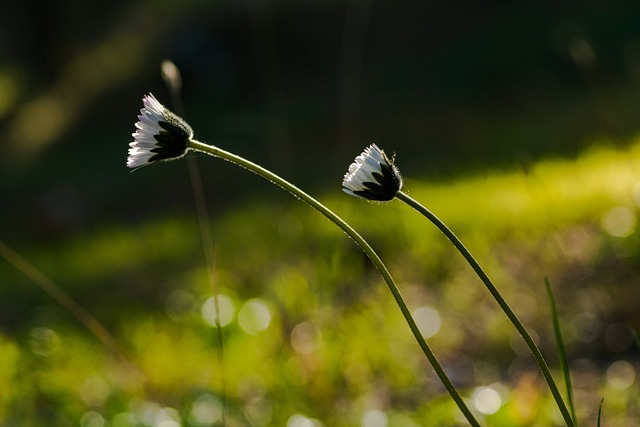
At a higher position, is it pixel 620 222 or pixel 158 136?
pixel 620 222

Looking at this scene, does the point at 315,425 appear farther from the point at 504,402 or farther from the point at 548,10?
the point at 548,10

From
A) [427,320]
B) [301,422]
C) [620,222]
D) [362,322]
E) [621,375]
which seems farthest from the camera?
[620,222]

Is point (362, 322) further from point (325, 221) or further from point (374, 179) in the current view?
point (374, 179)

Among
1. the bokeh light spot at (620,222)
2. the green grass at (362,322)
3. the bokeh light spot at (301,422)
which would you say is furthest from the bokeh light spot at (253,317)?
the bokeh light spot at (620,222)

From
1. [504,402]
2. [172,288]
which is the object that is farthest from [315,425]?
[172,288]

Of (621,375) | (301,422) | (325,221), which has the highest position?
(325,221)

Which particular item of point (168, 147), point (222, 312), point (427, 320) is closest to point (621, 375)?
point (427, 320)

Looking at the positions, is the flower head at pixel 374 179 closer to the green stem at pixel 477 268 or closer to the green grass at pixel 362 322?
the green stem at pixel 477 268
